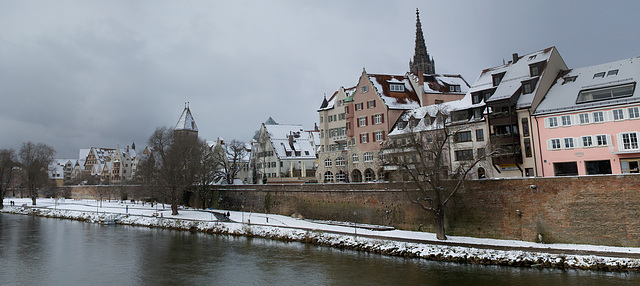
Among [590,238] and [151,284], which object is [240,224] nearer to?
[151,284]

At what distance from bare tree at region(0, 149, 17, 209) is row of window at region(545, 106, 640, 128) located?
87.1 metres

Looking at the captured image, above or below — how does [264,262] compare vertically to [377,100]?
below

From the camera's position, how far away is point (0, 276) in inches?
1019

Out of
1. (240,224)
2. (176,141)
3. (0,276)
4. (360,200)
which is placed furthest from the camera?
(176,141)

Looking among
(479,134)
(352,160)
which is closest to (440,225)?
(479,134)

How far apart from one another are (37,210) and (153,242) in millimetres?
43676

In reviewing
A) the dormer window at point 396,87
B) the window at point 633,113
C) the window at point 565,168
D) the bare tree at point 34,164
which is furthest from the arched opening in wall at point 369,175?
the bare tree at point 34,164

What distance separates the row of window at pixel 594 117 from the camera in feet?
103

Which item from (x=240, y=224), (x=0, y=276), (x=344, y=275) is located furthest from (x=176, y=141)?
(x=344, y=275)

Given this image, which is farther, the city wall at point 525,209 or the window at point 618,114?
the window at point 618,114

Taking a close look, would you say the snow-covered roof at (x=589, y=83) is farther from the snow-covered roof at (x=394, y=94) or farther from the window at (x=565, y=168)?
the snow-covered roof at (x=394, y=94)

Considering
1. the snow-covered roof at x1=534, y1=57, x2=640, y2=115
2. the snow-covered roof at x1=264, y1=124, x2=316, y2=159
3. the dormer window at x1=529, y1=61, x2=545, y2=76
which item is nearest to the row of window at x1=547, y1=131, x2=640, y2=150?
the snow-covered roof at x1=534, y1=57, x2=640, y2=115

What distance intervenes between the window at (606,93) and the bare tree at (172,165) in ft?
146

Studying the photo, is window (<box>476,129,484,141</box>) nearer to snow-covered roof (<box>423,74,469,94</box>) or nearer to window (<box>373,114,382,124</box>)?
window (<box>373,114,382,124</box>)
